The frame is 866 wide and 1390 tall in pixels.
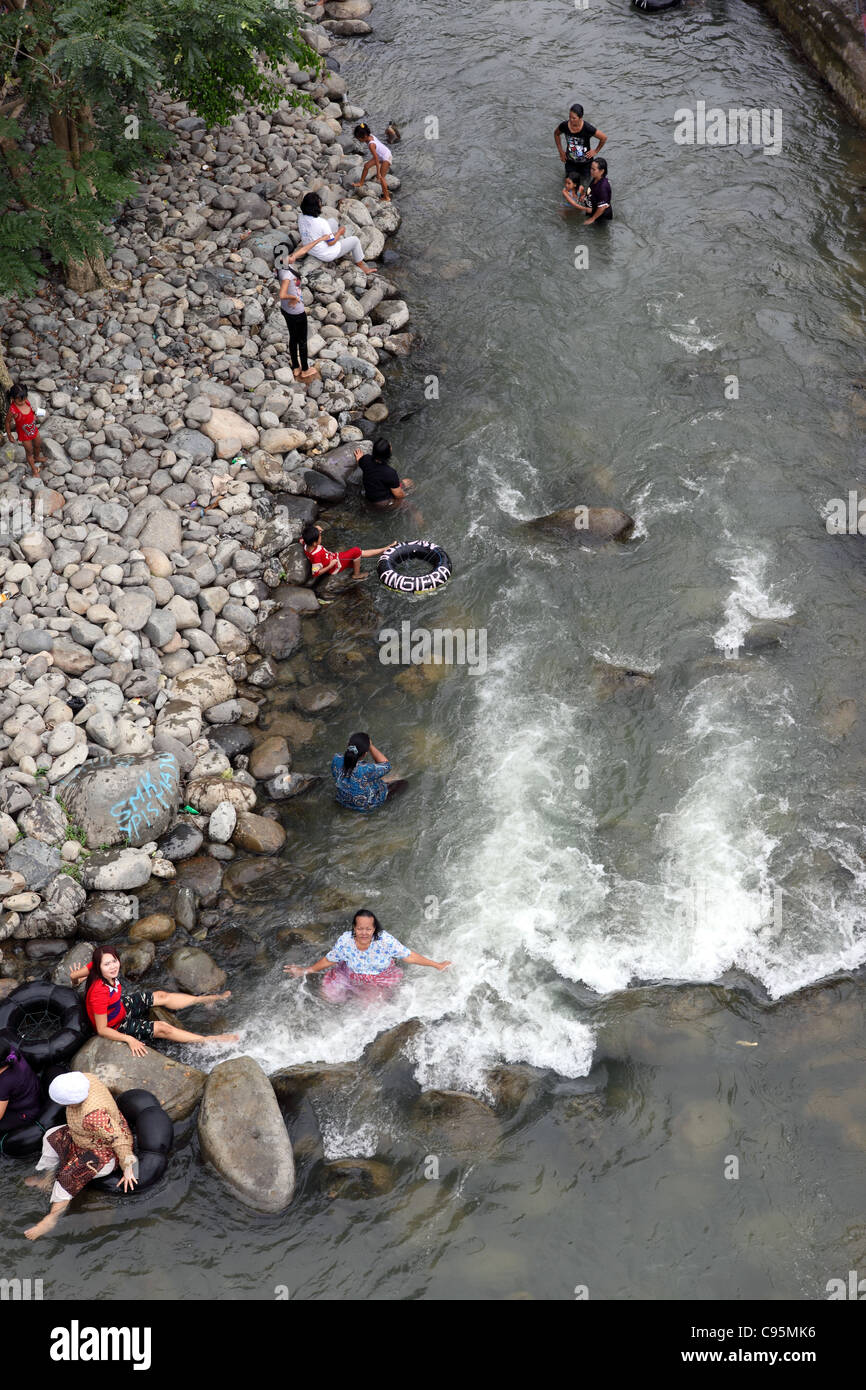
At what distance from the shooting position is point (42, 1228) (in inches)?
344

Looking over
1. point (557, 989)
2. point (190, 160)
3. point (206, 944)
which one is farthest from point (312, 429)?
point (557, 989)

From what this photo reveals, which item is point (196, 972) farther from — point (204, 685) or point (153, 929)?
point (204, 685)

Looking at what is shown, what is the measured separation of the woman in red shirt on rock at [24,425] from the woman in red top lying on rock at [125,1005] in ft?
21.1

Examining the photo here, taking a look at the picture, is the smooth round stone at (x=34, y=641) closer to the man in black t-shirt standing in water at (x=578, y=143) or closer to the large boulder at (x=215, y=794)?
the large boulder at (x=215, y=794)

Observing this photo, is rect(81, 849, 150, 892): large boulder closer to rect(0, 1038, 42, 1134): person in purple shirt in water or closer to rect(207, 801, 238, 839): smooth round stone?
rect(207, 801, 238, 839): smooth round stone

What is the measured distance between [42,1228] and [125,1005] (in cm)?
185

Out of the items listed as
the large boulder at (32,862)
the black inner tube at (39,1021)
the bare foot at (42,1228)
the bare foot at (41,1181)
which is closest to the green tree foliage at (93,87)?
the large boulder at (32,862)

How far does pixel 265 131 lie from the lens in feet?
61.7

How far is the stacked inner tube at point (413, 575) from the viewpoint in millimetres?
13555

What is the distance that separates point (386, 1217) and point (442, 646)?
6416 mm

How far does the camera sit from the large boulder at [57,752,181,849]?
435 inches

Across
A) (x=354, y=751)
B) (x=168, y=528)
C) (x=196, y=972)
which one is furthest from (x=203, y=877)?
(x=168, y=528)

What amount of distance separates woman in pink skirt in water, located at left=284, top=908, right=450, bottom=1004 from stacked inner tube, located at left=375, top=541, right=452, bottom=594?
4829mm

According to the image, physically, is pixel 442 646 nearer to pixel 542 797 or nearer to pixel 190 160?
pixel 542 797
